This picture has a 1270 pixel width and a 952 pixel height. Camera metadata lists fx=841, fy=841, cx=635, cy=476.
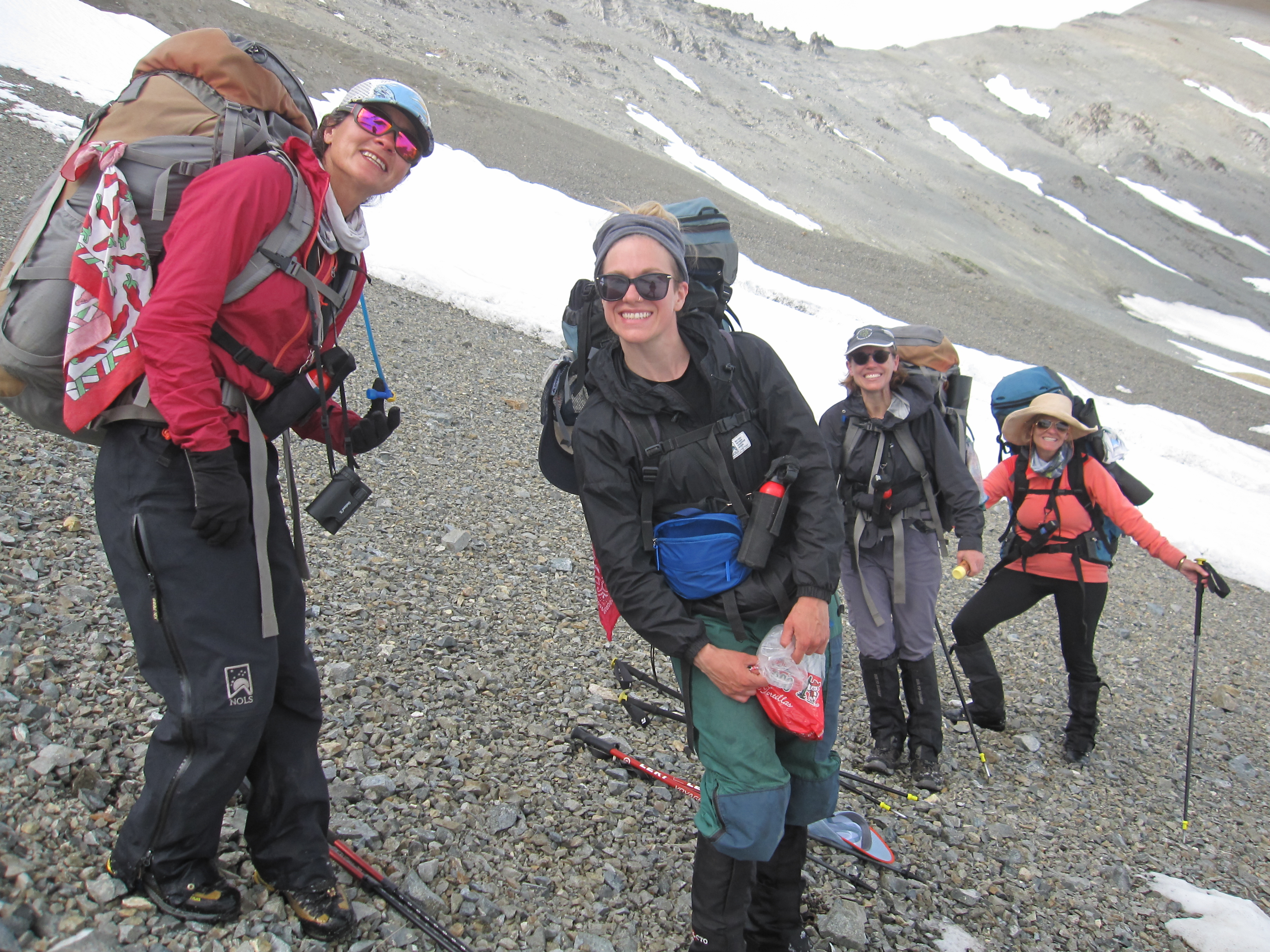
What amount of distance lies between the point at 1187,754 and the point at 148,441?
647 cm

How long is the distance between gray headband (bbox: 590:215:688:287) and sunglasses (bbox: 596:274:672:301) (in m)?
0.08

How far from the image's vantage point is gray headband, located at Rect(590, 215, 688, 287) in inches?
112

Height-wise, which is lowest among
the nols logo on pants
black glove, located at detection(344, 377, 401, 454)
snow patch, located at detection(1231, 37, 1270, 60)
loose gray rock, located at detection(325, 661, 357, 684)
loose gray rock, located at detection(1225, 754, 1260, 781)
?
loose gray rock, located at detection(325, 661, 357, 684)

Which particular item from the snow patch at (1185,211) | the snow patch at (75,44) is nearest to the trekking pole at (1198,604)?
the snow patch at (75,44)

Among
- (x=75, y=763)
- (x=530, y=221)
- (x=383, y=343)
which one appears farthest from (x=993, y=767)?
(x=530, y=221)

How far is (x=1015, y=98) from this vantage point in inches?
3696

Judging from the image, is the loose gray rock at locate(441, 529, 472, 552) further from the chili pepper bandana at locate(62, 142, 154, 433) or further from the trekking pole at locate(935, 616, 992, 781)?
the chili pepper bandana at locate(62, 142, 154, 433)

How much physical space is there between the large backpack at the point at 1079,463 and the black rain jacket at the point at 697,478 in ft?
11.3

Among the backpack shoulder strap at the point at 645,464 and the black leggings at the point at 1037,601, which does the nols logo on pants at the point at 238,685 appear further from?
the black leggings at the point at 1037,601

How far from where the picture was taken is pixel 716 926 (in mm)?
2904

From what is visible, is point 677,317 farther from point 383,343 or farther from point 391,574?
point 383,343

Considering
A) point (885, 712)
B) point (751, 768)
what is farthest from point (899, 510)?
point (751, 768)

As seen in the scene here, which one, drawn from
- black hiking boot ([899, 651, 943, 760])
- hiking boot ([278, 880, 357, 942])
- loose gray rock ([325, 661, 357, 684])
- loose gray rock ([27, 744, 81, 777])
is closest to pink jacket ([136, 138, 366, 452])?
hiking boot ([278, 880, 357, 942])

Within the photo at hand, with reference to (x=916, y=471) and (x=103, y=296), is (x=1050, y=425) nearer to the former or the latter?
(x=916, y=471)
